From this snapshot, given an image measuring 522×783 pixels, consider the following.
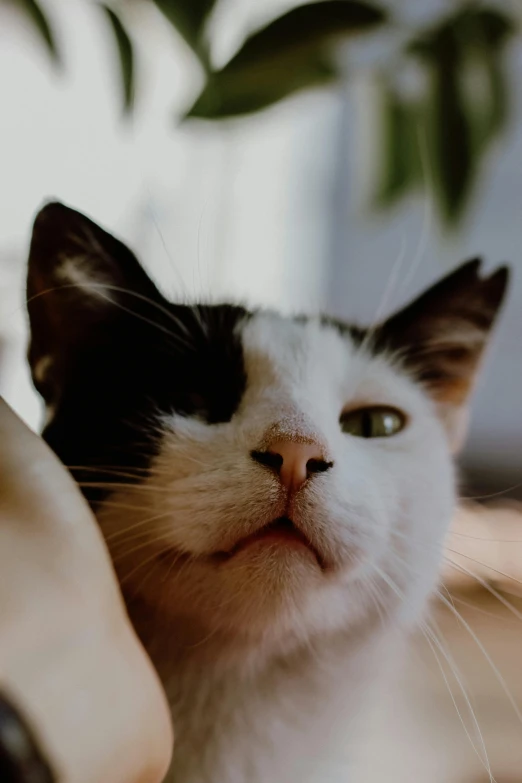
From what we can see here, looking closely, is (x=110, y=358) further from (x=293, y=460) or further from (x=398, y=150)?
(x=398, y=150)

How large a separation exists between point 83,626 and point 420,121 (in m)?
0.45

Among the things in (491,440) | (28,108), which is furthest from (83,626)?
(28,108)

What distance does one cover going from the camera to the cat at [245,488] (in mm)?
369

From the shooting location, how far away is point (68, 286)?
421mm

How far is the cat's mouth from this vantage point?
0.36 meters

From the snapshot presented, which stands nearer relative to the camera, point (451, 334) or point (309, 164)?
point (451, 334)

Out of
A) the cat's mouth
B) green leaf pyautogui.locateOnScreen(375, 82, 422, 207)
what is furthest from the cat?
green leaf pyautogui.locateOnScreen(375, 82, 422, 207)

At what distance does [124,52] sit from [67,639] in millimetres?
447

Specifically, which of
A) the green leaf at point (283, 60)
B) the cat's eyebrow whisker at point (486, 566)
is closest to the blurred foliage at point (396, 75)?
the green leaf at point (283, 60)

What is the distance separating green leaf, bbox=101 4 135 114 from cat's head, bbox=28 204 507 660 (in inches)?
7.2

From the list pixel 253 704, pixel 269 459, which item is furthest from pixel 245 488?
pixel 253 704

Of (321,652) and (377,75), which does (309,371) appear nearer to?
(321,652)

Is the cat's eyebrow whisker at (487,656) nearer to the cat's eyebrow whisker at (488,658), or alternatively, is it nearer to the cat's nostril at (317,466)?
the cat's eyebrow whisker at (488,658)

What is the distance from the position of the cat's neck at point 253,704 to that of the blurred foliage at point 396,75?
0.34 metres
